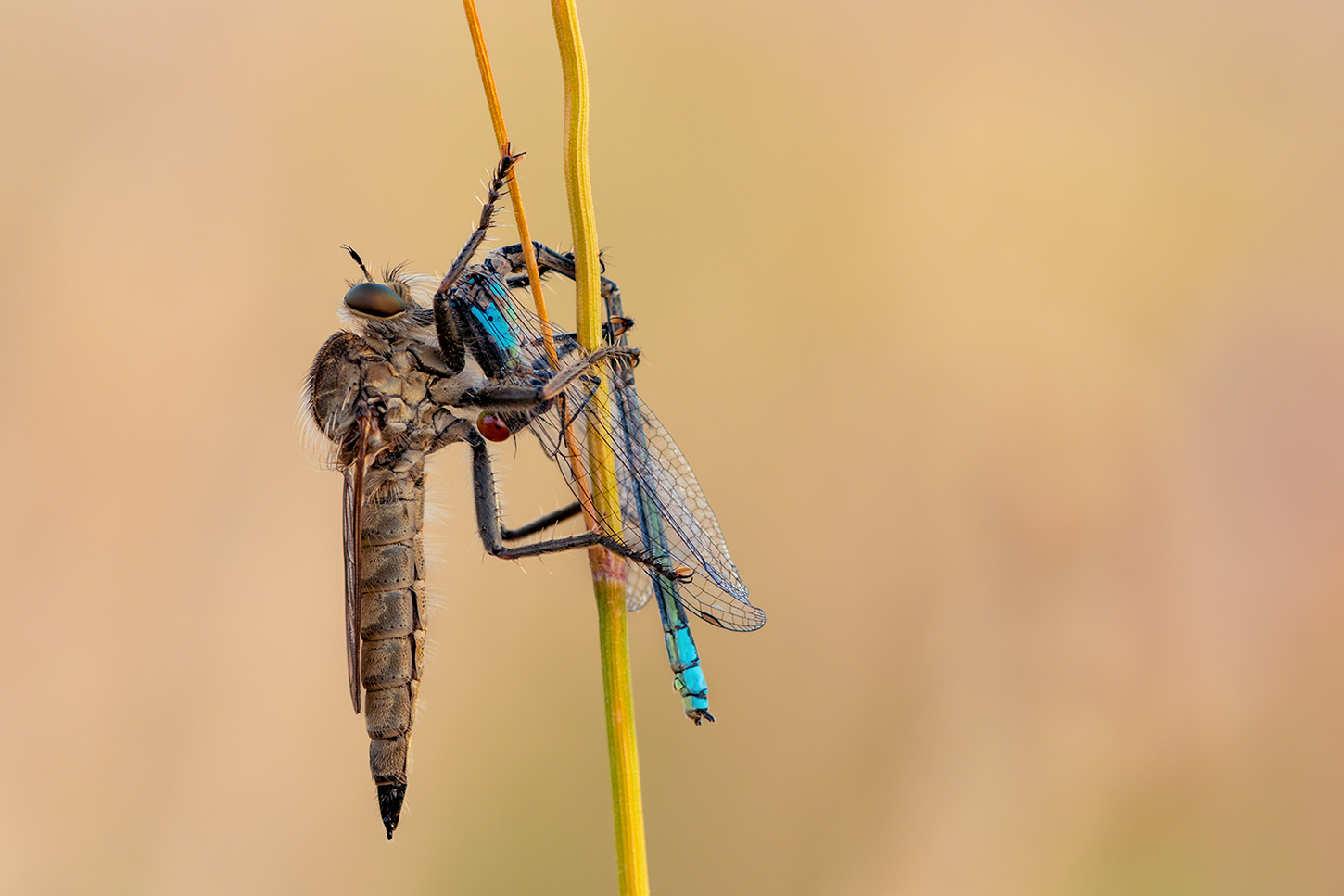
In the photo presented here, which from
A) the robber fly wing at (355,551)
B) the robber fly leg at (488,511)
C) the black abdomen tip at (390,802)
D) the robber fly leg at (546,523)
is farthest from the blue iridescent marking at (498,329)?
the black abdomen tip at (390,802)

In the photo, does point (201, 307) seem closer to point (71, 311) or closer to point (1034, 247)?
point (71, 311)

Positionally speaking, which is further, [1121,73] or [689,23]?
[689,23]

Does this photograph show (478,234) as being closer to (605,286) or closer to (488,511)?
(605,286)

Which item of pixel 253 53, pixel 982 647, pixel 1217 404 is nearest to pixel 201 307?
pixel 253 53

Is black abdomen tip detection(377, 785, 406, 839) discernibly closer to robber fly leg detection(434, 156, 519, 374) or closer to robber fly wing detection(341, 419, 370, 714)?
robber fly wing detection(341, 419, 370, 714)

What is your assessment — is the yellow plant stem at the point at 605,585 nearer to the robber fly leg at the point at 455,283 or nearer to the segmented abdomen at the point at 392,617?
the robber fly leg at the point at 455,283

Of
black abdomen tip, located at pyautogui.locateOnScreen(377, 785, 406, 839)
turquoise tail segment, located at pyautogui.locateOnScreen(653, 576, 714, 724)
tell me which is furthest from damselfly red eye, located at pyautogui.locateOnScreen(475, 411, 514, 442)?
black abdomen tip, located at pyautogui.locateOnScreen(377, 785, 406, 839)

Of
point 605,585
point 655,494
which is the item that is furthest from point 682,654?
point 605,585
